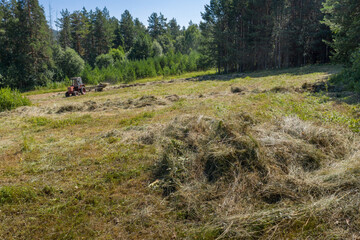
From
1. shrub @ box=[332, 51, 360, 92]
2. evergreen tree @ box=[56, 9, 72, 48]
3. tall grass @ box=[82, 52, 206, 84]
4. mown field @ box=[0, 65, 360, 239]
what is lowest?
mown field @ box=[0, 65, 360, 239]

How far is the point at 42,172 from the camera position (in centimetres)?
431

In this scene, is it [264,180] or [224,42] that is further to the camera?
[224,42]

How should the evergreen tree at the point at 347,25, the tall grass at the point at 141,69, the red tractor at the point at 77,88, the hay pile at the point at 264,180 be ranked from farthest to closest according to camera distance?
the tall grass at the point at 141,69 < the red tractor at the point at 77,88 < the evergreen tree at the point at 347,25 < the hay pile at the point at 264,180

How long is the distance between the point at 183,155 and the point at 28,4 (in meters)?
29.5

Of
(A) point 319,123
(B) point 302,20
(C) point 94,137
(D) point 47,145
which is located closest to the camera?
(A) point 319,123

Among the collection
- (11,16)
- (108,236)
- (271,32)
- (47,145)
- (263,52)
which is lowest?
(108,236)

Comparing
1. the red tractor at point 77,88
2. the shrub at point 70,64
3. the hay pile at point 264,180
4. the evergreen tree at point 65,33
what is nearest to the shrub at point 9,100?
the red tractor at point 77,88

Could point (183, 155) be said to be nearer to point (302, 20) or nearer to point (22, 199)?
point (22, 199)

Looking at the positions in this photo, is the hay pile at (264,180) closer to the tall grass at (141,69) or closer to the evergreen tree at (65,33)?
the tall grass at (141,69)

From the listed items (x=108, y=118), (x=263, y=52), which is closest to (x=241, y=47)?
(x=263, y=52)

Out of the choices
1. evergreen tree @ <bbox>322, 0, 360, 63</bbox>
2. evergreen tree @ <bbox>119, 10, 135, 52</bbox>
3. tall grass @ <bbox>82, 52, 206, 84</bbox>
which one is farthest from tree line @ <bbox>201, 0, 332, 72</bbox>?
evergreen tree @ <bbox>119, 10, 135, 52</bbox>

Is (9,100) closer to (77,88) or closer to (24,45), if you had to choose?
(77,88)

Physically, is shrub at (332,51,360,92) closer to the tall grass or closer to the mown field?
the mown field

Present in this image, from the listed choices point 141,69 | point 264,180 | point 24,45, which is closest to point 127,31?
point 141,69
